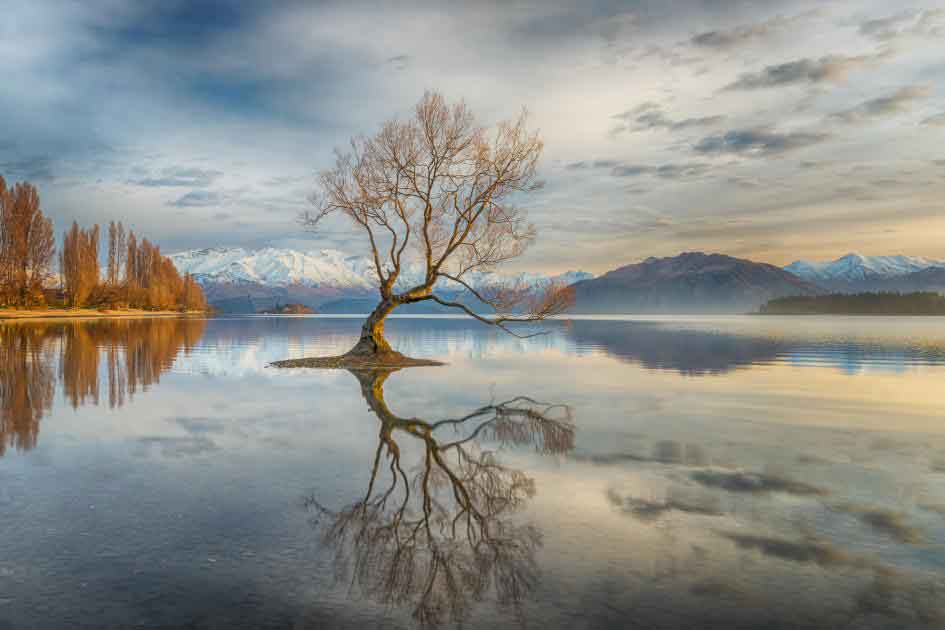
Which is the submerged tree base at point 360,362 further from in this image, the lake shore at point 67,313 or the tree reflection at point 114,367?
the lake shore at point 67,313

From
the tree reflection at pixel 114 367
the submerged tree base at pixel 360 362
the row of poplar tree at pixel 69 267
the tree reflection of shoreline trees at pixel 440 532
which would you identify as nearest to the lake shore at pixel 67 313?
the row of poplar tree at pixel 69 267

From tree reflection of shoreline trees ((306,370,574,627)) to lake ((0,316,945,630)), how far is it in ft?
0.11

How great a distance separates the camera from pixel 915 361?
30.1 metres

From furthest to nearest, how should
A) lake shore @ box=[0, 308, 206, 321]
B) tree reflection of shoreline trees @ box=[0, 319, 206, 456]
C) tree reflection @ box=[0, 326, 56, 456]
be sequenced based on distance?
lake shore @ box=[0, 308, 206, 321], tree reflection of shoreline trees @ box=[0, 319, 206, 456], tree reflection @ box=[0, 326, 56, 456]

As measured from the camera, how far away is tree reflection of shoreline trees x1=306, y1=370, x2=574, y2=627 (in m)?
5.53

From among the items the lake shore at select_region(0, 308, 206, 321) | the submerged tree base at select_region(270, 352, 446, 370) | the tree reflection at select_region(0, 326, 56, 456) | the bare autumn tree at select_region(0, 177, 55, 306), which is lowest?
the submerged tree base at select_region(270, 352, 446, 370)

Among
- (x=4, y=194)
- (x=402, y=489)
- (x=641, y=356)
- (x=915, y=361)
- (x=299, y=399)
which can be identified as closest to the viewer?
(x=402, y=489)

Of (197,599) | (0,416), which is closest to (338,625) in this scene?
(197,599)

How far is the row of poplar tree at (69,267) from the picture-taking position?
285ft

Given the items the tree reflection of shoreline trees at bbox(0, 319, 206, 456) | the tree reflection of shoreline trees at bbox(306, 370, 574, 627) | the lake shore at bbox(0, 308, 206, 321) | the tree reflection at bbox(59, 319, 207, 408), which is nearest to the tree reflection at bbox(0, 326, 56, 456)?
the tree reflection of shoreline trees at bbox(0, 319, 206, 456)

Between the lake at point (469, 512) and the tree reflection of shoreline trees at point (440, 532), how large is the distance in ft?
0.11

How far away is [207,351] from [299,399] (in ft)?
67.3

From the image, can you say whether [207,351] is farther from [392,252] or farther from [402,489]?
[402,489]

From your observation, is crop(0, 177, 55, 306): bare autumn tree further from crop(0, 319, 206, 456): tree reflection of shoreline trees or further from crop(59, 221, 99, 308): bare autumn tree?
crop(0, 319, 206, 456): tree reflection of shoreline trees
